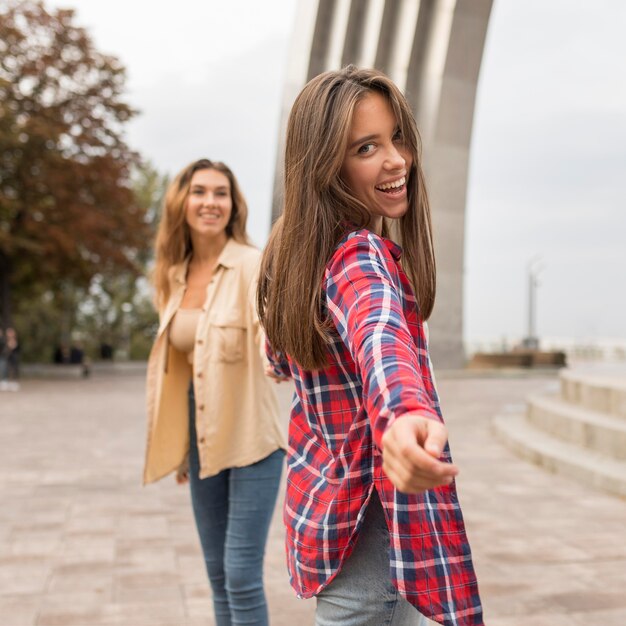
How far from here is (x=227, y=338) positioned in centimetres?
308

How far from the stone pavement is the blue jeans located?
1.00 m

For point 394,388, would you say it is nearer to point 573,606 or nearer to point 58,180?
point 573,606

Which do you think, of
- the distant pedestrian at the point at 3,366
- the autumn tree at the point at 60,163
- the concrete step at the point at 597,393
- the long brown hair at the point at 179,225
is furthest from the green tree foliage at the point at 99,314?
the long brown hair at the point at 179,225

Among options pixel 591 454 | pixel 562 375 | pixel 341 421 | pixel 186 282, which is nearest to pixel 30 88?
pixel 562 375

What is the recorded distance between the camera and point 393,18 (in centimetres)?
2320

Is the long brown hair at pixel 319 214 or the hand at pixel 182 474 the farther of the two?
the hand at pixel 182 474

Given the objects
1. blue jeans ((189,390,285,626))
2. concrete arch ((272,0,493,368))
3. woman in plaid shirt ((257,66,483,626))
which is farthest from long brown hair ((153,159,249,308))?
concrete arch ((272,0,493,368))

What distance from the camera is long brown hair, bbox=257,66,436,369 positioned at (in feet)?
5.32

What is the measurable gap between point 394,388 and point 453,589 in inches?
17.7

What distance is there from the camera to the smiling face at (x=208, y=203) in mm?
3293

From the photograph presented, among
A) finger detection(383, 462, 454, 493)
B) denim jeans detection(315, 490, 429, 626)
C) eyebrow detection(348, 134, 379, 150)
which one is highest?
eyebrow detection(348, 134, 379, 150)

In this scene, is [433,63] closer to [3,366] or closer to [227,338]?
[3,366]

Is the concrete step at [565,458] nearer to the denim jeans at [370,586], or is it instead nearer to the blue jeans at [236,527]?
the blue jeans at [236,527]

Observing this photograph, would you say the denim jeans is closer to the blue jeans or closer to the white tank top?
the blue jeans
